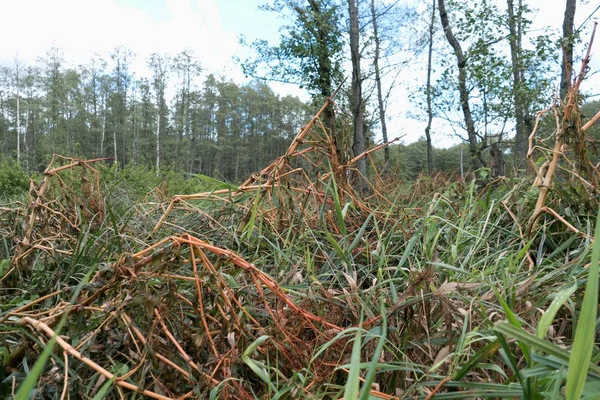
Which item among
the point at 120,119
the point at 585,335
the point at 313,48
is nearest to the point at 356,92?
the point at 313,48

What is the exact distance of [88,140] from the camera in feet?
159

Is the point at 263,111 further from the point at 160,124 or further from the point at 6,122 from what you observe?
the point at 6,122

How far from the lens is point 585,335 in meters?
0.35

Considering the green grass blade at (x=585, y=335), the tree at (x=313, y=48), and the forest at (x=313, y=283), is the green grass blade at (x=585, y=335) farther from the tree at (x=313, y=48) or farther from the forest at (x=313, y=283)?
the tree at (x=313, y=48)

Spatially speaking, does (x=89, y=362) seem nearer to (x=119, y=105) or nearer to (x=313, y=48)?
(x=313, y=48)

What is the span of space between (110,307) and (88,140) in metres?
55.1

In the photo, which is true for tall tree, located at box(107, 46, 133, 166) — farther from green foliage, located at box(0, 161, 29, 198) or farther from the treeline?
green foliage, located at box(0, 161, 29, 198)

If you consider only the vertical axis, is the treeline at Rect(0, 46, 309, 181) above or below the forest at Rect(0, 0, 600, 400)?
above

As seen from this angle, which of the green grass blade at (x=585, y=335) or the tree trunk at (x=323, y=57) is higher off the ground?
the tree trunk at (x=323, y=57)

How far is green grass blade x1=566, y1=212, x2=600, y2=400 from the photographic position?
33 centimetres

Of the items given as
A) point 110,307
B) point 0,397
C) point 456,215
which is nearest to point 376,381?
point 110,307

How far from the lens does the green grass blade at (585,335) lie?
333mm

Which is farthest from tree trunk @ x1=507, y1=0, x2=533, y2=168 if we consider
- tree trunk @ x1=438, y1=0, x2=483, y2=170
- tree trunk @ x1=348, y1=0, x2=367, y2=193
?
tree trunk @ x1=348, y1=0, x2=367, y2=193

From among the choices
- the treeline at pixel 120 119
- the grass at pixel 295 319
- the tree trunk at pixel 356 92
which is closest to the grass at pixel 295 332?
the grass at pixel 295 319
